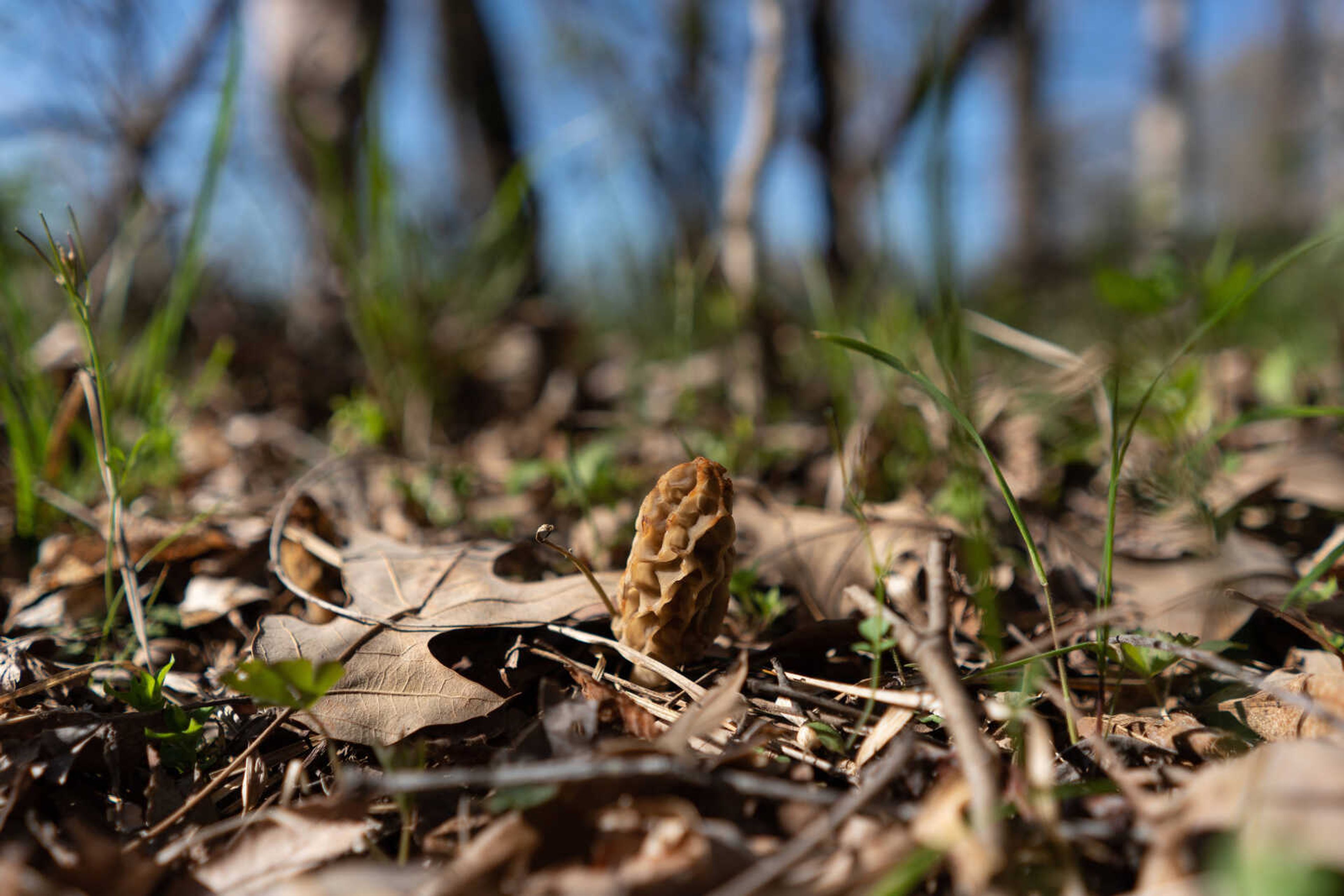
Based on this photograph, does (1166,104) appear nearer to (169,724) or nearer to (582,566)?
(582,566)

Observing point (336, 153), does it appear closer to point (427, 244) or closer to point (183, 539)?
point (427, 244)

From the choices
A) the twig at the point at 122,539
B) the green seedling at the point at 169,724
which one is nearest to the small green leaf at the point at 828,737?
the green seedling at the point at 169,724

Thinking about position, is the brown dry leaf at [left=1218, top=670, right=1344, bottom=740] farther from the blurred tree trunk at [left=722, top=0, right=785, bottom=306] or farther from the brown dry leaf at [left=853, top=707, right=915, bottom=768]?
the blurred tree trunk at [left=722, top=0, right=785, bottom=306]

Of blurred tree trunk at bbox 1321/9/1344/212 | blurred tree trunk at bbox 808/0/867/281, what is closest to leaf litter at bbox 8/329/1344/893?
blurred tree trunk at bbox 808/0/867/281

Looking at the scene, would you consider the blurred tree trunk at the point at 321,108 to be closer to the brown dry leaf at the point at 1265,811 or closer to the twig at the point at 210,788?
the twig at the point at 210,788

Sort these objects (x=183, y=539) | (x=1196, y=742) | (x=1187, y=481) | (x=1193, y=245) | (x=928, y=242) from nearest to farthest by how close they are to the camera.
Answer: (x=1196, y=742) → (x=928, y=242) → (x=1187, y=481) → (x=183, y=539) → (x=1193, y=245)

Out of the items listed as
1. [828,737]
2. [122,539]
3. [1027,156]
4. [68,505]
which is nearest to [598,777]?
[828,737]

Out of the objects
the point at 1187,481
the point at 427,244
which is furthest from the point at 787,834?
the point at 427,244
